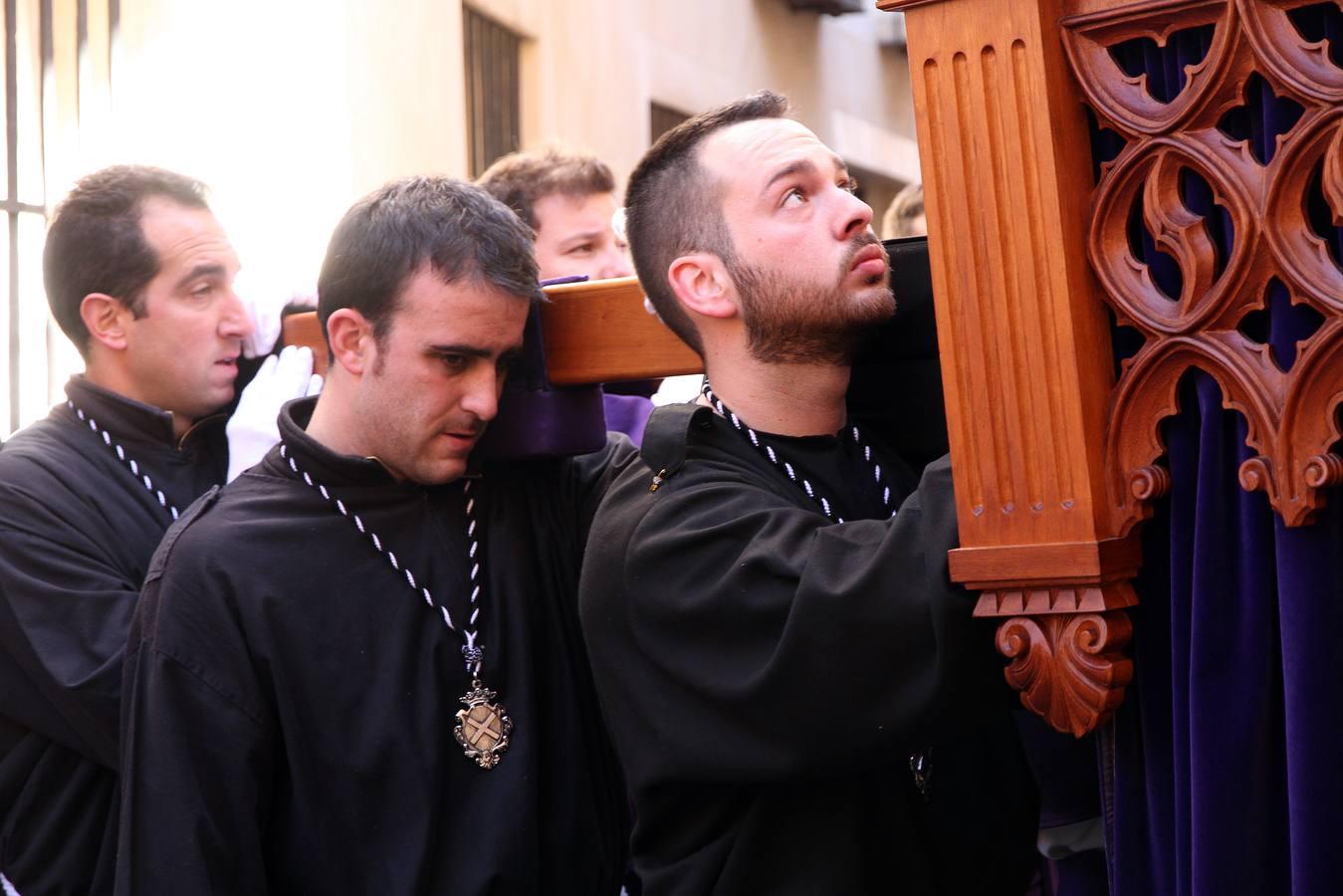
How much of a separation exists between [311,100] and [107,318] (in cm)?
260

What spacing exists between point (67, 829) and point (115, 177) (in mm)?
1300

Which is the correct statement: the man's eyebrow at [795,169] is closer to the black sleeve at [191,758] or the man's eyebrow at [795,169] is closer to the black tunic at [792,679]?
the black tunic at [792,679]

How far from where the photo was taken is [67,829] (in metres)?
2.92

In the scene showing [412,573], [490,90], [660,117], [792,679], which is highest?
[660,117]

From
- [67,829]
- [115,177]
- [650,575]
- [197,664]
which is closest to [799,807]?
[650,575]

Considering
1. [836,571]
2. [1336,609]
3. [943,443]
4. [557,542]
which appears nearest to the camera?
[1336,609]

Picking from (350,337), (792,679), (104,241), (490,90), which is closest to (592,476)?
(350,337)

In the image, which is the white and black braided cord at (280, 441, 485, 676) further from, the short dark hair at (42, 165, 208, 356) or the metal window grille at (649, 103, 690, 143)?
the metal window grille at (649, 103, 690, 143)

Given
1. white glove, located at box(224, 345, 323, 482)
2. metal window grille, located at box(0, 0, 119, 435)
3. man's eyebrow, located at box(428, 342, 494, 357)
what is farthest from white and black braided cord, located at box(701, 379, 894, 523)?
metal window grille, located at box(0, 0, 119, 435)

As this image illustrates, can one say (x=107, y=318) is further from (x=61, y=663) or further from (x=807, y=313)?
(x=807, y=313)

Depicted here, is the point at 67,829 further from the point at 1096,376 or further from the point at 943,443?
the point at 1096,376

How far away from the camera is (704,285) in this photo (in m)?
2.42

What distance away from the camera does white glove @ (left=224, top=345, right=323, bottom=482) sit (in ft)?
10.6

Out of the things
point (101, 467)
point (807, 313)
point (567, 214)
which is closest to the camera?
point (807, 313)
